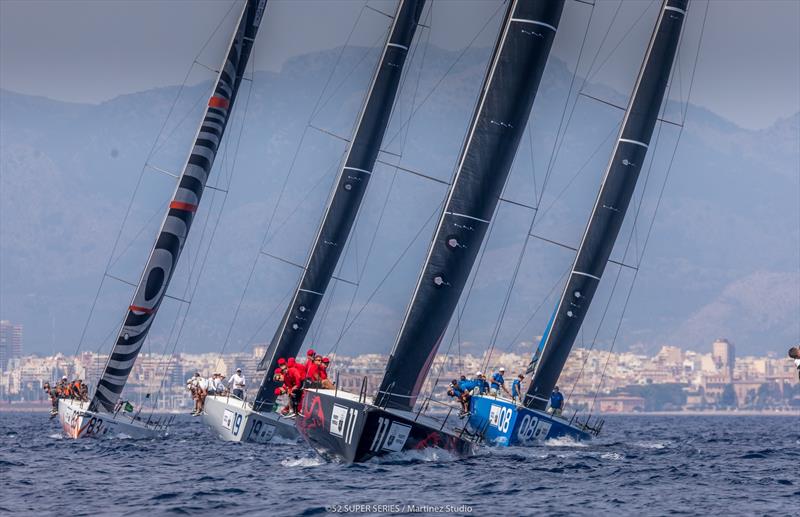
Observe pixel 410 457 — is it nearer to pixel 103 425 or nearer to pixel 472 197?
pixel 472 197

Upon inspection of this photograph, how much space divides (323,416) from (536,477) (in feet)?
14.9

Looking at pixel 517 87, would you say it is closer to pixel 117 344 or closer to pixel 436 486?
pixel 436 486

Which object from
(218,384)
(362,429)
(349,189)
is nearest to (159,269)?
(349,189)

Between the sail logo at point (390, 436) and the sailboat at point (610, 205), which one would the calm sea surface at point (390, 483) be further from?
the sailboat at point (610, 205)

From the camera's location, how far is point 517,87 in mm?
29859

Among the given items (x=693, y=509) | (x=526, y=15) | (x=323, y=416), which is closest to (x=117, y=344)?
(x=323, y=416)

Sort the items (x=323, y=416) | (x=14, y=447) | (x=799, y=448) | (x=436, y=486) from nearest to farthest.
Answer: (x=436, y=486)
(x=323, y=416)
(x=14, y=447)
(x=799, y=448)

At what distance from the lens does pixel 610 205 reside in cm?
4128

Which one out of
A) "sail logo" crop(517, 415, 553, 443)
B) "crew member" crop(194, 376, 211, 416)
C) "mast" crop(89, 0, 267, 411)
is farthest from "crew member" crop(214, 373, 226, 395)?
"sail logo" crop(517, 415, 553, 443)

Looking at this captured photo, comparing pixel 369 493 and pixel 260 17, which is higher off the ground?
pixel 260 17

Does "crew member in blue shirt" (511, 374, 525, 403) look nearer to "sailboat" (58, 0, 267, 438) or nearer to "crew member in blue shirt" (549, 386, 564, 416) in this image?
"crew member in blue shirt" (549, 386, 564, 416)

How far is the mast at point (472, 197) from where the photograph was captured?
96.4 feet

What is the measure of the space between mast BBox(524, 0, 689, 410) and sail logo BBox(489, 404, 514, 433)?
4082mm

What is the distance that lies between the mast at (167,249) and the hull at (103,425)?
19.0 inches
